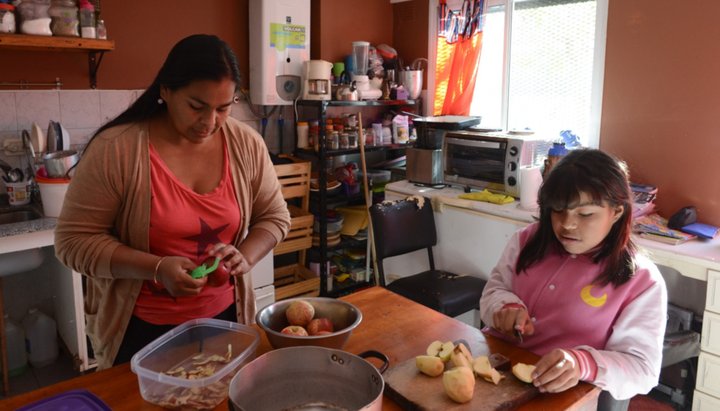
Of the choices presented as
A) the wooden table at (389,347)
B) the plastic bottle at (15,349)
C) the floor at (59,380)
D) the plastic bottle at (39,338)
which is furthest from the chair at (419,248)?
the plastic bottle at (15,349)

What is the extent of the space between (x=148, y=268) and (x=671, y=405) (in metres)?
2.43

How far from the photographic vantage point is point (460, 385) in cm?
102

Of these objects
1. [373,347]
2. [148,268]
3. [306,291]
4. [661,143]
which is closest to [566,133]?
[661,143]

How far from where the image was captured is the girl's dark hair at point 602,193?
1.35m

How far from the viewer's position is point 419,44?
3.99 meters

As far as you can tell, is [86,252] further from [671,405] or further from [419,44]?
[419,44]

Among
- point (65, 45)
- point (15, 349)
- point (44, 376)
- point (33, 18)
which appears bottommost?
point (44, 376)

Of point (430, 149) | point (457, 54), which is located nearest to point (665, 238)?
point (430, 149)

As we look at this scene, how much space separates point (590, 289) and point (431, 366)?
0.52 m

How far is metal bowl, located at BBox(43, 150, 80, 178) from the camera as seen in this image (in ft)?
8.10

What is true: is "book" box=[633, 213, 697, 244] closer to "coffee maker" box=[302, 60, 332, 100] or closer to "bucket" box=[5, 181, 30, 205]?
"coffee maker" box=[302, 60, 332, 100]

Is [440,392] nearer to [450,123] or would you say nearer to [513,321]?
[513,321]

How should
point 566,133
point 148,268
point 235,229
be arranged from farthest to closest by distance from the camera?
point 566,133 → point 235,229 → point 148,268

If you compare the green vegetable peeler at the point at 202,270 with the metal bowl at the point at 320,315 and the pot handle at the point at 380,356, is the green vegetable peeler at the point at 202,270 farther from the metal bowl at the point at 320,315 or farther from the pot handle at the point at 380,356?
the pot handle at the point at 380,356
